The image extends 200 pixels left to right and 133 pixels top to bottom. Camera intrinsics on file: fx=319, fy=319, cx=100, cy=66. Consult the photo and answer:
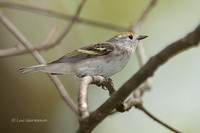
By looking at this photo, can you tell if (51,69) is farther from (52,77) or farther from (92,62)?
(92,62)

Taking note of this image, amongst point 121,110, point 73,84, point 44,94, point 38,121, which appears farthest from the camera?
point 73,84

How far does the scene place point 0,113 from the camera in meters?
5.27

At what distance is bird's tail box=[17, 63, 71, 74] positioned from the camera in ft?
13.8

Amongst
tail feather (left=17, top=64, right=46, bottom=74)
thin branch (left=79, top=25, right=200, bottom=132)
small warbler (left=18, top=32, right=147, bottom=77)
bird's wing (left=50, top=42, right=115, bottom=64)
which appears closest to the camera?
thin branch (left=79, top=25, right=200, bottom=132)

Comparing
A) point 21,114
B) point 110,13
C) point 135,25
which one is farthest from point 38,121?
point 110,13

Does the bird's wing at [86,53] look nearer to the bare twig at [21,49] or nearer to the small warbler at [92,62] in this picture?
the small warbler at [92,62]

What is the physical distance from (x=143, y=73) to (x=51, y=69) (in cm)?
266

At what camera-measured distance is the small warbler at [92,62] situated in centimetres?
457

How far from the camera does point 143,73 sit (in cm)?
200

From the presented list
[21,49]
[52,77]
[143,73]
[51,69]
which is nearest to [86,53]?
[51,69]

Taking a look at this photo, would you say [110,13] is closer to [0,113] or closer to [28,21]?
[28,21]

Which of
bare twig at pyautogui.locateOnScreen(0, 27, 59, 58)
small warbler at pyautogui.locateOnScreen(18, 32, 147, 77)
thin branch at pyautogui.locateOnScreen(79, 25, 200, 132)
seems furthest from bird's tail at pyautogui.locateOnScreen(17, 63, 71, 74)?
thin branch at pyautogui.locateOnScreen(79, 25, 200, 132)

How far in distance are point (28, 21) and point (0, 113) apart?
280cm

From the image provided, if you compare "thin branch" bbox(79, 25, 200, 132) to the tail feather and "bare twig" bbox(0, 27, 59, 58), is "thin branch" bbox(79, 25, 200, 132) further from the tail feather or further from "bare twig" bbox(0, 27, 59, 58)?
the tail feather
